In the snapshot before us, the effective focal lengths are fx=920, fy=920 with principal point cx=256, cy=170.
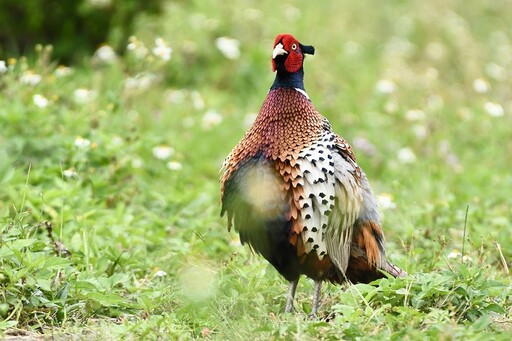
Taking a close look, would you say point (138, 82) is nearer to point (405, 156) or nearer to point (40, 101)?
point (40, 101)

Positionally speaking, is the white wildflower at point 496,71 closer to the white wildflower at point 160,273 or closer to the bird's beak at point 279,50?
the bird's beak at point 279,50

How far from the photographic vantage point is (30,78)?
598 centimetres

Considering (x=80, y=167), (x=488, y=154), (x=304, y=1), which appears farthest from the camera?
(x=304, y=1)

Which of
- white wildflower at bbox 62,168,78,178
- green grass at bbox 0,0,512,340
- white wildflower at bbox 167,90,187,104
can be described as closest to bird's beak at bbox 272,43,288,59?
green grass at bbox 0,0,512,340

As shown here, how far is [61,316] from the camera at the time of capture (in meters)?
3.81

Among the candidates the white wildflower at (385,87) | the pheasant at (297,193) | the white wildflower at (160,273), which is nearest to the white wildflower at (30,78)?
the white wildflower at (160,273)

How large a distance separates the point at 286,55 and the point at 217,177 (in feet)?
9.54

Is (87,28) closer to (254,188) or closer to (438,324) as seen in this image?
(254,188)

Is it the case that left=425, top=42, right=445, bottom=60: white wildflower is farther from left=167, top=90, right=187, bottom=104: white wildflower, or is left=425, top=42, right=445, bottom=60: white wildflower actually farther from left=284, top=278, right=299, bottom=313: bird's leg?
left=284, top=278, right=299, bottom=313: bird's leg

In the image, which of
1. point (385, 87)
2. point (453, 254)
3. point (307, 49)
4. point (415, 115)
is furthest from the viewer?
point (385, 87)

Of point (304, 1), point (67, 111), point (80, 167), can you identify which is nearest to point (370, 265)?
point (80, 167)

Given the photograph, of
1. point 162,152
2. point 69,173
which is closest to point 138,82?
point 162,152

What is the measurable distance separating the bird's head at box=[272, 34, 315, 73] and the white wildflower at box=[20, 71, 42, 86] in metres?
2.30

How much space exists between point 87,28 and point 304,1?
3760 millimetres
